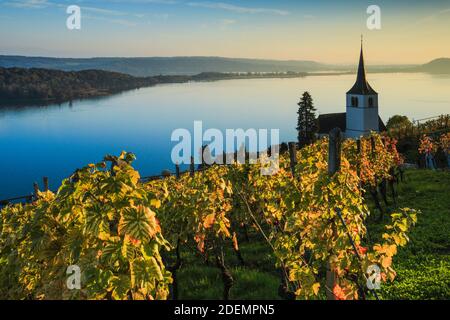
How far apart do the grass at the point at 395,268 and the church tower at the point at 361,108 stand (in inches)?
2373

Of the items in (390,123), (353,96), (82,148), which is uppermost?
(353,96)

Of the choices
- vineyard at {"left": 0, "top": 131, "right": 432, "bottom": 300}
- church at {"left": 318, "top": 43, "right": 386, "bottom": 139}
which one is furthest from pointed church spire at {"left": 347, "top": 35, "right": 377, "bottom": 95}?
vineyard at {"left": 0, "top": 131, "right": 432, "bottom": 300}

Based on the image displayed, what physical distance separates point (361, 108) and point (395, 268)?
6773cm

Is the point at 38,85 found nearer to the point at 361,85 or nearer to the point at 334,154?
the point at 361,85

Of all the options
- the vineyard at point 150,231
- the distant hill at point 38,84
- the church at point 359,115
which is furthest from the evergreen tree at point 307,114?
the distant hill at point 38,84

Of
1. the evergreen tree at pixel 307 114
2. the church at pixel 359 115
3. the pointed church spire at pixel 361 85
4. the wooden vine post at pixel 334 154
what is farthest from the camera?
the pointed church spire at pixel 361 85

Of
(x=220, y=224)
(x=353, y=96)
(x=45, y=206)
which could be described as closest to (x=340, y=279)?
(x=220, y=224)

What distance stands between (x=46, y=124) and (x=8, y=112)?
112 feet

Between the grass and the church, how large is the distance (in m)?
59.8

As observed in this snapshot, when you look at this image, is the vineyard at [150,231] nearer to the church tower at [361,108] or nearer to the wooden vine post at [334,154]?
the wooden vine post at [334,154]

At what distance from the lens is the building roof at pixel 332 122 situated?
73.8 metres

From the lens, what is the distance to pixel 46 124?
148 m

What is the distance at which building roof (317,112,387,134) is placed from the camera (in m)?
73.8
